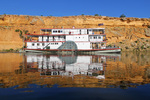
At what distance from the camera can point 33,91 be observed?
636 centimetres

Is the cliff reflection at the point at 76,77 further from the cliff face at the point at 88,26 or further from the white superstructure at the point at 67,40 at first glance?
the cliff face at the point at 88,26

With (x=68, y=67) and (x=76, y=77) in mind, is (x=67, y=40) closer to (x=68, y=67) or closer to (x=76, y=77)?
(x=68, y=67)

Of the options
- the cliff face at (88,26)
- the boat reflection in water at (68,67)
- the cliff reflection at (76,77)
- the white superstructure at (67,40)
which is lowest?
the cliff reflection at (76,77)

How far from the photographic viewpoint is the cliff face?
56938 millimetres

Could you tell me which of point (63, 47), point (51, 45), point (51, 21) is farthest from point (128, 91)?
point (51, 21)

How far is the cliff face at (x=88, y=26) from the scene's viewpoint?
56.9 meters

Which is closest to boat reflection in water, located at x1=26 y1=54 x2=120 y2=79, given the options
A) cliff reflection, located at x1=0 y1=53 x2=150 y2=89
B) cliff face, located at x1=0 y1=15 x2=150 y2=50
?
cliff reflection, located at x1=0 y1=53 x2=150 y2=89

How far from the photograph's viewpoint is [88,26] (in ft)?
228

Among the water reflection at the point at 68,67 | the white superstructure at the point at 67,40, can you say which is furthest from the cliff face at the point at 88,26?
the water reflection at the point at 68,67

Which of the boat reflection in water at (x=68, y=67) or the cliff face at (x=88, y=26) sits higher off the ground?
the cliff face at (x=88, y=26)

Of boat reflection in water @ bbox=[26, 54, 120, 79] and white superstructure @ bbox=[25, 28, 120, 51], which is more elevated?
white superstructure @ bbox=[25, 28, 120, 51]

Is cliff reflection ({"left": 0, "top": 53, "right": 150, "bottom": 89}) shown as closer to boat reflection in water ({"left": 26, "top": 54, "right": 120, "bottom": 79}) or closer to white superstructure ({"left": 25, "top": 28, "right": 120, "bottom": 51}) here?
boat reflection in water ({"left": 26, "top": 54, "right": 120, "bottom": 79})

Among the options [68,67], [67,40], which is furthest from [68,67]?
[67,40]

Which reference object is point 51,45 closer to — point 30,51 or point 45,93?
point 30,51
